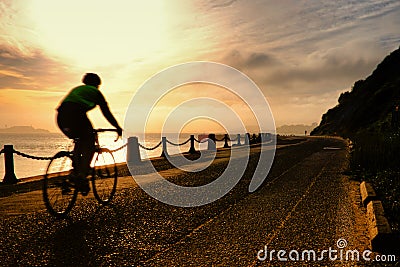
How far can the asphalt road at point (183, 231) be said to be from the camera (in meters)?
4.06

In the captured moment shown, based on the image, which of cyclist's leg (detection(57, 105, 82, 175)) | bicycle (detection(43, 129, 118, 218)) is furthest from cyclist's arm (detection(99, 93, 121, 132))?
cyclist's leg (detection(57, 105, 82, 175))

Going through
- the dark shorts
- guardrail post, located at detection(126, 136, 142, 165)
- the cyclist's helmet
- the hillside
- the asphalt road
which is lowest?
the asphalt road

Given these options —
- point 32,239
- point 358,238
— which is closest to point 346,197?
point 358,238

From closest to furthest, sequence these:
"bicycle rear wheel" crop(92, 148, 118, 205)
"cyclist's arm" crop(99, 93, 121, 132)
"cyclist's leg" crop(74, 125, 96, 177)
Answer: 1. "cyclist's leg" crop(74, 125, 96, 177)
2. "cyclist's arm" crop(99, 93, 121, 132)
3. "bicycle rear wheel" crop(92, 148, 118, 205)

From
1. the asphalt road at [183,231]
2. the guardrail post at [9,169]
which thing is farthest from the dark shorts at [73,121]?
the guardrail post at [9,169]

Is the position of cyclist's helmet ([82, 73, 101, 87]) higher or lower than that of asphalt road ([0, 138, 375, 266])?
higher

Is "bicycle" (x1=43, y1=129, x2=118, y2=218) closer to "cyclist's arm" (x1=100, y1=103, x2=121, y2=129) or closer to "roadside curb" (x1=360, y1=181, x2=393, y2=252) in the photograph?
"cyclist's arm" (x1=100, y1=103, x2=121, y2=129)

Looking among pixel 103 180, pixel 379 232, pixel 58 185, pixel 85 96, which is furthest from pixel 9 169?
pixel 379 232

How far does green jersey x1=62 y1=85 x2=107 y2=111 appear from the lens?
5969 mm

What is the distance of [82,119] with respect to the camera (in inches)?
239

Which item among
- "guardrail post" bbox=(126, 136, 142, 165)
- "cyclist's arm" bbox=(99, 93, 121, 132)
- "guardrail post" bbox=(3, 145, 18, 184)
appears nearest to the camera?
"cyclist's arm" bbox=(99, 93, 121, 132)

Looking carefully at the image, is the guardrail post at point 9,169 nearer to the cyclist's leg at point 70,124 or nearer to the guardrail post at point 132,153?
the guardrail post at point 132,153

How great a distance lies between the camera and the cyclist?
596cm

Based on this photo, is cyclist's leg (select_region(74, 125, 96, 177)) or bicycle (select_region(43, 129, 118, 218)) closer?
bicycle (select_region(43, 129, 118, 218))
